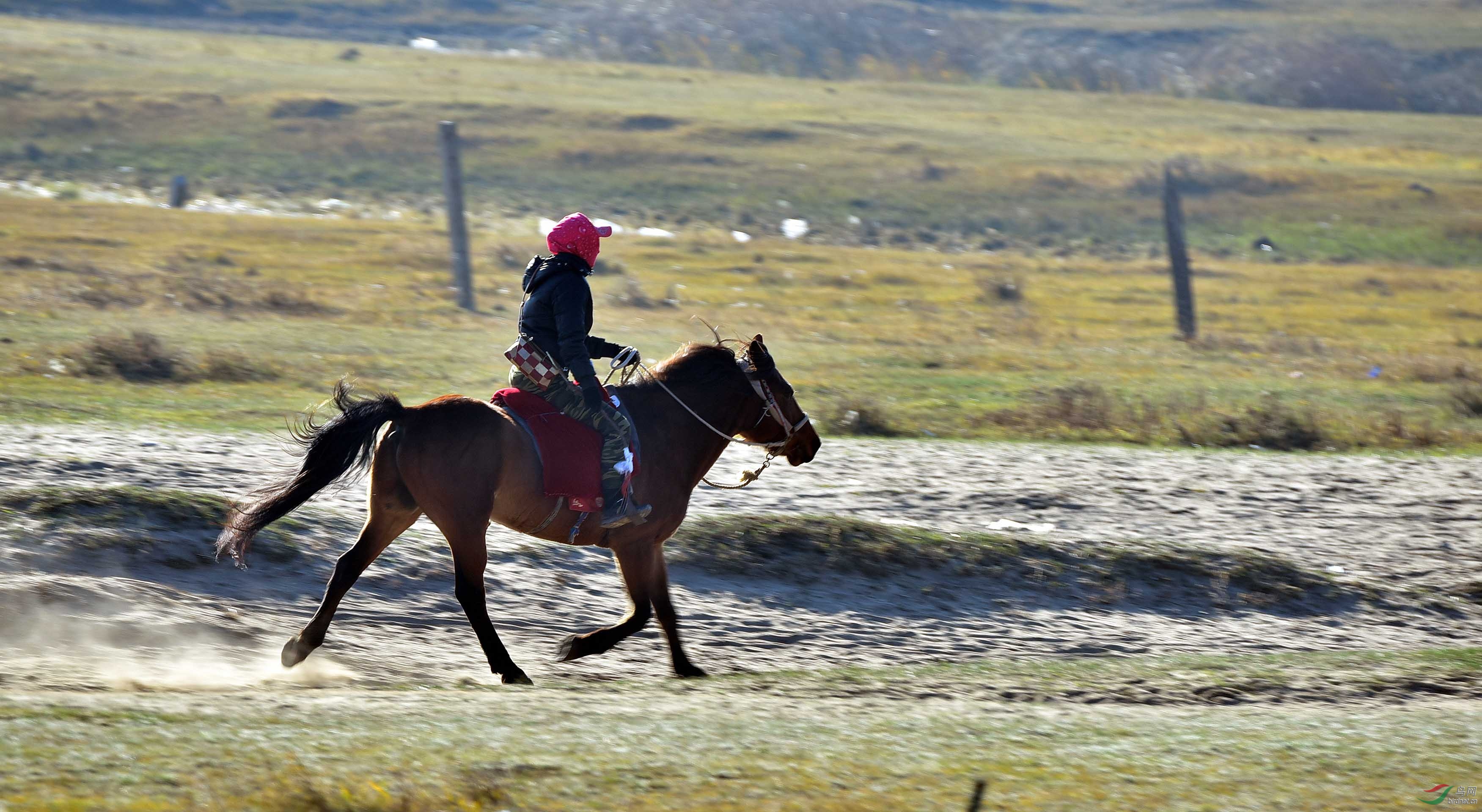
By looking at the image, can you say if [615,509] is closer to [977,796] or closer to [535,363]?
[535,363]

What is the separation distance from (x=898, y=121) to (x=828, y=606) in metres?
66.1

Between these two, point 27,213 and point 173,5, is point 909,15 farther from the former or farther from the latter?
point 27,213

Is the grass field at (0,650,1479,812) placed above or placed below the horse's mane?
below

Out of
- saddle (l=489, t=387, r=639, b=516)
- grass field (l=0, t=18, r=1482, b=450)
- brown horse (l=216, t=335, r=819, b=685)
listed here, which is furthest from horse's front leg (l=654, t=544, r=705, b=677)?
grass field (l=0, t=18, r=1482, b=450)

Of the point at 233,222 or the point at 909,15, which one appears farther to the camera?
the point at 909,15

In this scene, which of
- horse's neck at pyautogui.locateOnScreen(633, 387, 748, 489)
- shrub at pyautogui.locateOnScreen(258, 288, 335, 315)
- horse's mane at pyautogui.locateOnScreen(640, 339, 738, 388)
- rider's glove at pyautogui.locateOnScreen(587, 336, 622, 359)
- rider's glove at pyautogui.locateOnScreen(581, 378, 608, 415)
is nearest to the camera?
rider's glove at pyautogui.locateOnScreen(581, 378, 608, 415)

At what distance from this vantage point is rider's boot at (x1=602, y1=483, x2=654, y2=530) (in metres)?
8.29

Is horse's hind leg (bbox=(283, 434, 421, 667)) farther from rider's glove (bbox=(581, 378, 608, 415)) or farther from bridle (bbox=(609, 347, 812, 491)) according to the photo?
bridle (bbox=(609, 347, 812, 491))

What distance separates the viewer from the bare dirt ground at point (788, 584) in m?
8.29

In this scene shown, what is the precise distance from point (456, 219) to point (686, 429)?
18.7m

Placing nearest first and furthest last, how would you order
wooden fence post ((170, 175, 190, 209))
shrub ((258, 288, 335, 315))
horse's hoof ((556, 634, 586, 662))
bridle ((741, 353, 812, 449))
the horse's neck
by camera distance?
1. horse's hoof ((556, 634, 586, 662))
2. the horse's neck
3. bridle ((741, 353, 812, 449))
4. shrub ((258, 288, 335, 315))
5. wooden fence post ((170, 175, 190, 209))

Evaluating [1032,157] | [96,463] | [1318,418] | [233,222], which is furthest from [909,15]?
[96,463]

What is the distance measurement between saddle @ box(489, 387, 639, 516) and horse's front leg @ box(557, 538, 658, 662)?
36 cm

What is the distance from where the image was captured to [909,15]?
130m
